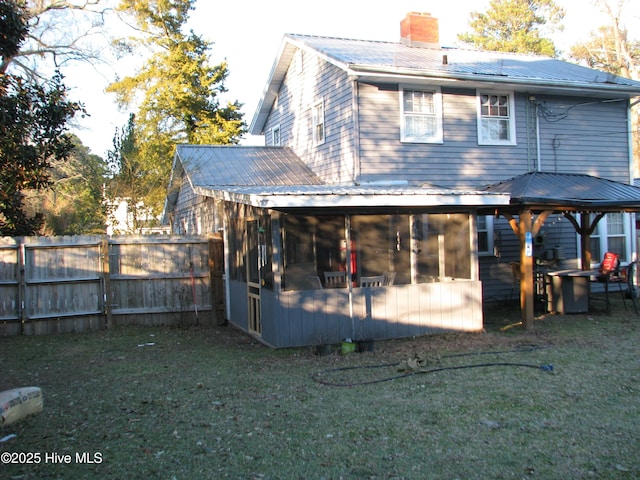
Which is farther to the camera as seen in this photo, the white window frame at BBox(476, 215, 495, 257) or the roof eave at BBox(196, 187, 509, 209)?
the white window frame at BBox(476, 215, 495, 257)

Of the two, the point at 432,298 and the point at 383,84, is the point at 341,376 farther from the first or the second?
the point at 383,84

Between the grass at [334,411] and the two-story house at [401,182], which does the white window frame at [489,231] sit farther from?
the grass at [334,411]

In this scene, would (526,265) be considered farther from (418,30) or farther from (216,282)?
(418,30)

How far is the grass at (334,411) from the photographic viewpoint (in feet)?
14.6

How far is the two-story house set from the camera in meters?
9.33

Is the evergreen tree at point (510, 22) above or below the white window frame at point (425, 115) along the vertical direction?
above

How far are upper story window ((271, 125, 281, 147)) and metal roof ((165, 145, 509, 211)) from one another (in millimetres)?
1200

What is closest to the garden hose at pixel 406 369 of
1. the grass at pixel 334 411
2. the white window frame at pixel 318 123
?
the grass at pixel 334 411

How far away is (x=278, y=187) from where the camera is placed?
10750mm

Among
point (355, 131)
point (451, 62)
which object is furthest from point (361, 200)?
point (451, 62)

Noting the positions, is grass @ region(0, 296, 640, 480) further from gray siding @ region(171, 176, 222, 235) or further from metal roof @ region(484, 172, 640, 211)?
gray siding @ region(171, 176, 222, 235)

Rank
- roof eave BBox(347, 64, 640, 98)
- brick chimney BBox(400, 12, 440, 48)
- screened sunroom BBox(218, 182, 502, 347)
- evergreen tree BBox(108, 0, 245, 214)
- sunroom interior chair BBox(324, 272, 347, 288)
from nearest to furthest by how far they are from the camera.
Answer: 1. screened sunroom BBox(218, 182, 502, 347)
2. sunroom interior chair BBox(324, 272, 347, 288)
3. roof eave BBox(347, 64, 640, 98)
4. brick chimney BBox(400, 12, 440, 48)
5. evergreen tree BBox(108, 0, 245, 214)

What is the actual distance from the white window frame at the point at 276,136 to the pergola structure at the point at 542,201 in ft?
24.4

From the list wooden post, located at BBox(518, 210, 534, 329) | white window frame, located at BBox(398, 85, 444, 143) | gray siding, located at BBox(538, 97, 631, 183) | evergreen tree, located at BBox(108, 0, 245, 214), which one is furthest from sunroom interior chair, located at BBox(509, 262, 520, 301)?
evergreen tree, located at BBox(108, 0, 245, 214)
